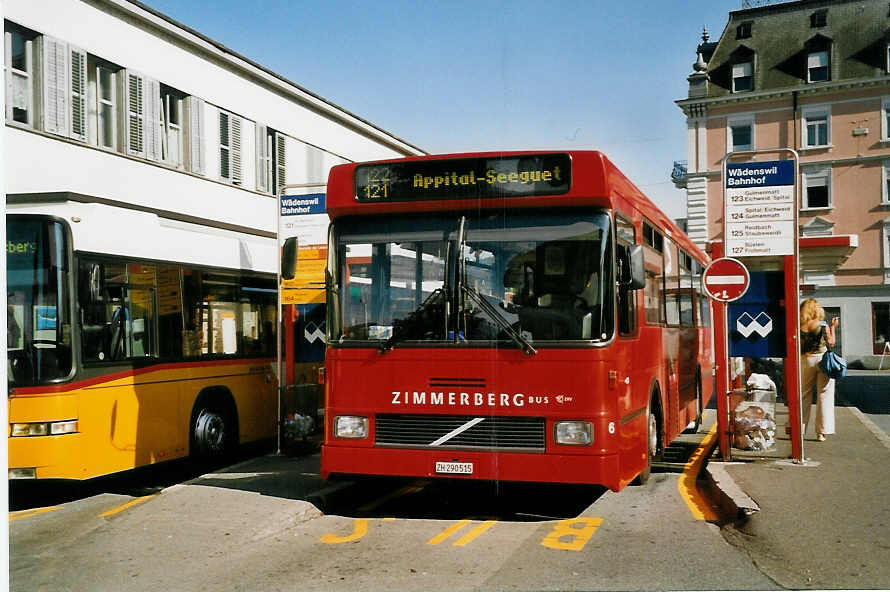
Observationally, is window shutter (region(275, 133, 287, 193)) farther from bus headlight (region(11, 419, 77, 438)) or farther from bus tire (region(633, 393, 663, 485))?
bus tire (region(633, 393, 663, 485))

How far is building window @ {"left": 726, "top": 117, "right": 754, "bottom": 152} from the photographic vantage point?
9750mm

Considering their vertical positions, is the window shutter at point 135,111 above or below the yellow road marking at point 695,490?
above

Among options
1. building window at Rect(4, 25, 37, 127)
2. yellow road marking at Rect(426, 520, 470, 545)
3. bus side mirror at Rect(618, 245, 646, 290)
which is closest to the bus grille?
yellow road marking at Rect(426, 520, 470, 545)

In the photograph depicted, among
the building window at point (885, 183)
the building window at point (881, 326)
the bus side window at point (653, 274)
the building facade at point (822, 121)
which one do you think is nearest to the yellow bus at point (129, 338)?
the bus side window at point (653, 274)

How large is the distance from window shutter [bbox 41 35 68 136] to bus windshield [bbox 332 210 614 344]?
454 cm

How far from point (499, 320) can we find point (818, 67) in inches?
151

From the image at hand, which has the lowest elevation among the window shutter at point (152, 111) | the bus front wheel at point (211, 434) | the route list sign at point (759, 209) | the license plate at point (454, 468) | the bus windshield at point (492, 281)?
the bus front wheel at point (211, 434)

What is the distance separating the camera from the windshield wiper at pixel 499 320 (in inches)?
292

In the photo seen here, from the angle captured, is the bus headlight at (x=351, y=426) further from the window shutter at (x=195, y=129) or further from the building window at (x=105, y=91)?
the window shutter at (x=195, y=129)

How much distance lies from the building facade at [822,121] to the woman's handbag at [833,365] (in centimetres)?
94

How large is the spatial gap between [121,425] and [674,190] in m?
6.14

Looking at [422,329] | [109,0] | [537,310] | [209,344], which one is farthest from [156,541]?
[109,0]

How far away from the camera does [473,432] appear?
24.7ft

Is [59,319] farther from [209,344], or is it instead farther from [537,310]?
[537,310]
